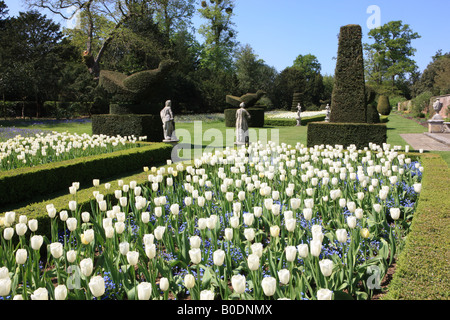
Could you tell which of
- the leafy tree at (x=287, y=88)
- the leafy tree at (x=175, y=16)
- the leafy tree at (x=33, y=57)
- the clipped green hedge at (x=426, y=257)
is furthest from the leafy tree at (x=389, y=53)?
the clipped green hedge at (x=426, y=257)

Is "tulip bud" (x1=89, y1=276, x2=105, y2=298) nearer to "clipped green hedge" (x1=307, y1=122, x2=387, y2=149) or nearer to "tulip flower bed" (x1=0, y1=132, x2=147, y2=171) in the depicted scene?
"tulip flower bed" (x1=0, y1=132, x2=147, y2=171)

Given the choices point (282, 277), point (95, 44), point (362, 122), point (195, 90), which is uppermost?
point (95, 44)

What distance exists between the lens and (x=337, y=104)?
11719 millimetres

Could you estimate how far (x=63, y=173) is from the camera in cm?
729

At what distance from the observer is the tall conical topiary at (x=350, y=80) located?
11430 millimetres

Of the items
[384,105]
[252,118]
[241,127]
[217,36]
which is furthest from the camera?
[217,36]

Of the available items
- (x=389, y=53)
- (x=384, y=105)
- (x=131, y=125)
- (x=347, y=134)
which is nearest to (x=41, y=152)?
(x=131, y=125)

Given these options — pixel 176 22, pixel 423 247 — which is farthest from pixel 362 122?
pixel 176 22

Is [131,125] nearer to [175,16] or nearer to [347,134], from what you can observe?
[347,134]

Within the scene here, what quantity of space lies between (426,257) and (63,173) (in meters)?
6.76

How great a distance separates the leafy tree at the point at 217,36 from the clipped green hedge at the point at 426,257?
41069 millimetres
